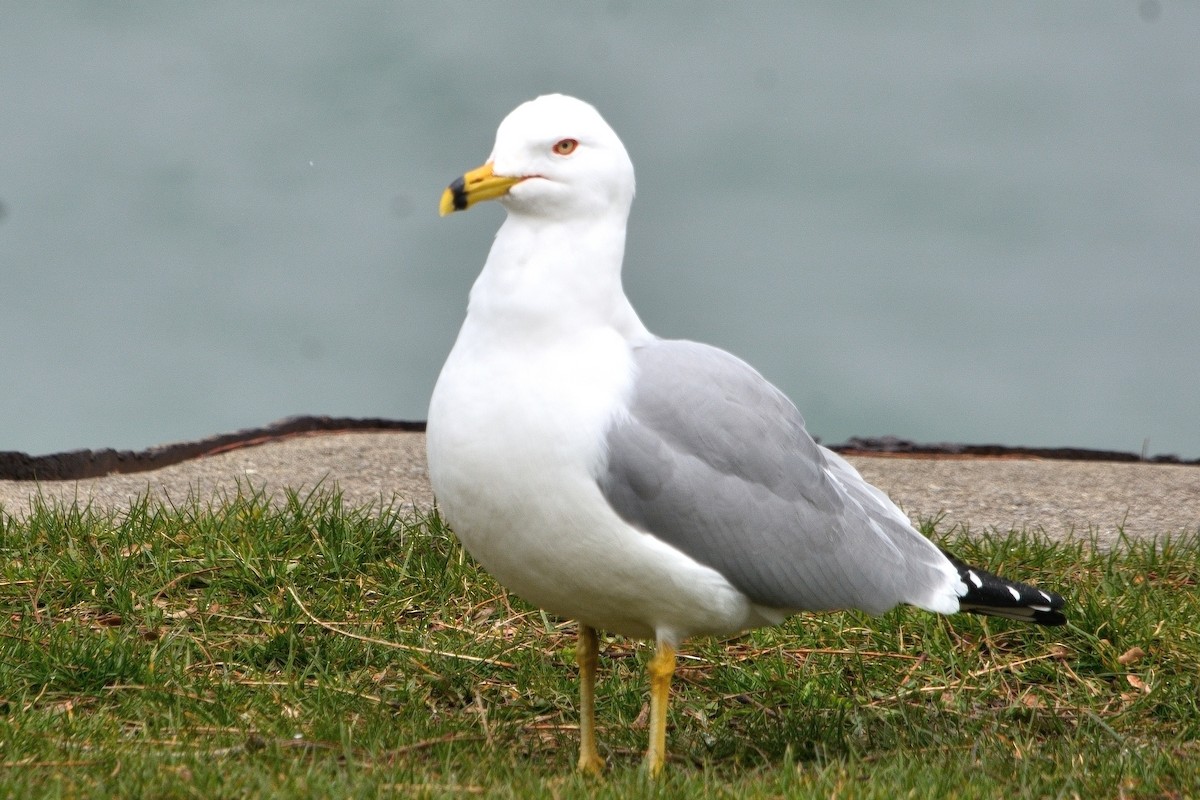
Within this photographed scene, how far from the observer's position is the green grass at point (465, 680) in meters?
4.50

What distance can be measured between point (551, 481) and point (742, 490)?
0.63 meters

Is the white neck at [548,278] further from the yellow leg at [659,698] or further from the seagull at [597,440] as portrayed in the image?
the yellow leg at [659,698]

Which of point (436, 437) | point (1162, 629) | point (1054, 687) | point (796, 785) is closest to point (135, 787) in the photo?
point (436, 437)

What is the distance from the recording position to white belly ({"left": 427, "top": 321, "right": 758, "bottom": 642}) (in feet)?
13.5

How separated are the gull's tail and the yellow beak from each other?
2.07 m

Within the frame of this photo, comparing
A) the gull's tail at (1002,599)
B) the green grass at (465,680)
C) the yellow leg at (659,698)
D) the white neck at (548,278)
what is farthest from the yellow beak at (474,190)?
the gull's tail at (1002,599)

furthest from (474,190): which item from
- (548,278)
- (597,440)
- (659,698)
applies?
(659,698)

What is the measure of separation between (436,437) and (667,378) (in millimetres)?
700

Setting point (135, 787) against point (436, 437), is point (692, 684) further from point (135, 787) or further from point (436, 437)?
point (135, 787)

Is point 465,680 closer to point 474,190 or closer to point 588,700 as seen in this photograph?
point 588,700

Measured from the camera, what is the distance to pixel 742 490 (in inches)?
173

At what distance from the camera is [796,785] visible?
4.31m

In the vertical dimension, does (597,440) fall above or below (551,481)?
above

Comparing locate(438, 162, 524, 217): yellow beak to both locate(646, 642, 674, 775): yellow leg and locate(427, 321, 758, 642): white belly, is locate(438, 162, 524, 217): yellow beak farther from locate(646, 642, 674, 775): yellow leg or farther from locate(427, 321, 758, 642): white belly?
locate(646, 642, 674, 775): yellow leg
